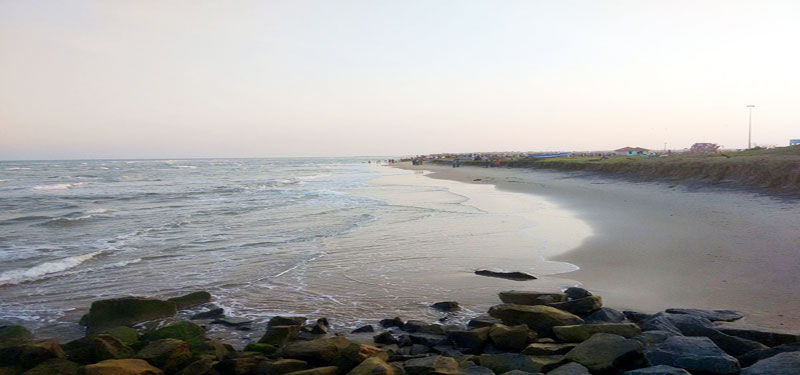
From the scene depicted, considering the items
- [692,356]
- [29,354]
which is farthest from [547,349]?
[29,354]

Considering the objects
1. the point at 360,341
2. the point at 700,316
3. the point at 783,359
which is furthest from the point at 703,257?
the point at 360,341

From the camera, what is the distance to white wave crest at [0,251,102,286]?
10.0 meters

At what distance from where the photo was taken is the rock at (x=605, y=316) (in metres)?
6.60

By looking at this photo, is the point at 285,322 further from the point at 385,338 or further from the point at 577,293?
the point at 577,293

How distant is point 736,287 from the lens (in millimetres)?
8141

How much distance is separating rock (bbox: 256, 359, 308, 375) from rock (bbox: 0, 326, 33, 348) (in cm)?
317

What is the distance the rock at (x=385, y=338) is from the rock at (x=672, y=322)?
3.06 meters

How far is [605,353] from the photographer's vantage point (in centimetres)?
507

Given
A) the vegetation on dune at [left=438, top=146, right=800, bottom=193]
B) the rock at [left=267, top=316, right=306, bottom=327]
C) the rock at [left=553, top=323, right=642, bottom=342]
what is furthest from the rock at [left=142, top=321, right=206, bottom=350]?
the vegetation on dune at [left=438, top=146, right=800, bottom=193]

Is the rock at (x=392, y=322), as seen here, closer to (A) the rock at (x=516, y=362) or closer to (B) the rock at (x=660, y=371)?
(A) the rock at (x=516, y=362)

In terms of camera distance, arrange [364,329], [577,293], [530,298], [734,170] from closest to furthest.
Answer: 1. [364,329]
2. [530,298]
3. [577,293]
4. [734,170]

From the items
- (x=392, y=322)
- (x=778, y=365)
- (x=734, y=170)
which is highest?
(x=734, y=170)

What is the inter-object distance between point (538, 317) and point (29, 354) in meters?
5.62

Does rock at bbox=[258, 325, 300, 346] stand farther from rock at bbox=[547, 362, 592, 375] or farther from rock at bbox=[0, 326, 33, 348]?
rock at bbox=[547, 362, 592, 375]
